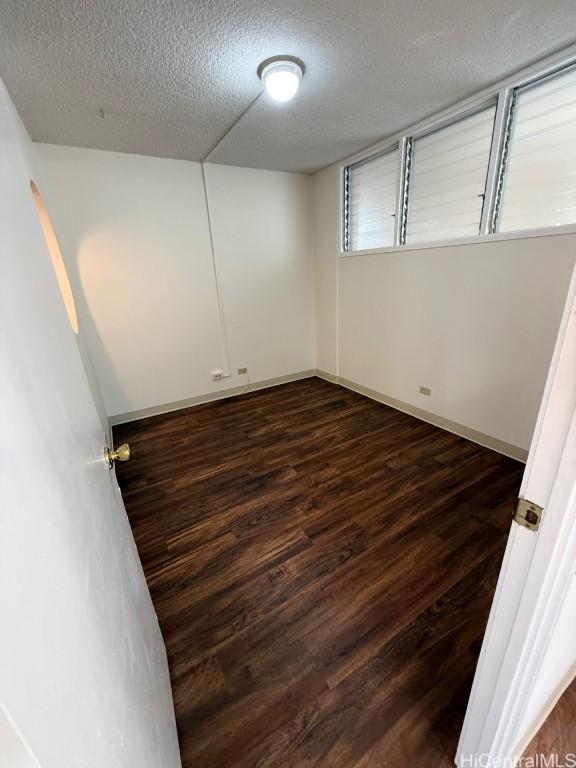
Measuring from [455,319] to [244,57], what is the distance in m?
2.25

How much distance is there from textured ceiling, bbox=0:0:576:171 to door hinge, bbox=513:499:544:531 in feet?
6.60

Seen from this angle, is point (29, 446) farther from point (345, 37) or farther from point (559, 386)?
point (345, 37)

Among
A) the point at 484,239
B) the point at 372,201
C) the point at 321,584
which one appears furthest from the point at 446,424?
the point at 372,201

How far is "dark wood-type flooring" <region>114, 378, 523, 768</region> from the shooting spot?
1.07m

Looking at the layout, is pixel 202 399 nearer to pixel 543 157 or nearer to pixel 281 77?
pixel 281 77

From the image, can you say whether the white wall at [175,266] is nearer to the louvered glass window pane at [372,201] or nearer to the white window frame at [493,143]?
the louvered glass window pane at [372,201]

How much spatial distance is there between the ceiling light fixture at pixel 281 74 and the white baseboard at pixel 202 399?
9.28 feet

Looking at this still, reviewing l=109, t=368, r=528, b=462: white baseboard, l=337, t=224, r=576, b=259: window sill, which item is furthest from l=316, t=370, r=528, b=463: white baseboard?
l=337, t=224, r=576, b=259: window sill

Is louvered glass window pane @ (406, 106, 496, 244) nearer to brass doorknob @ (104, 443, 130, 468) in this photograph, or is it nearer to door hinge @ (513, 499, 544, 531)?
door hinge @ (513, 499, 544, 531)

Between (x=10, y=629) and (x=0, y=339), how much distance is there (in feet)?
1.06

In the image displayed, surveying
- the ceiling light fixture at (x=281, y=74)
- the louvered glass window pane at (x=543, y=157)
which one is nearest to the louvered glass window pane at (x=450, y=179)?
the louvered glass window pane at (x=543, y=157)

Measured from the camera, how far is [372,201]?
10.3 ft

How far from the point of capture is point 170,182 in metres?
2.99

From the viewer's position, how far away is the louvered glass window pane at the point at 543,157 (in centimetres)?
185
